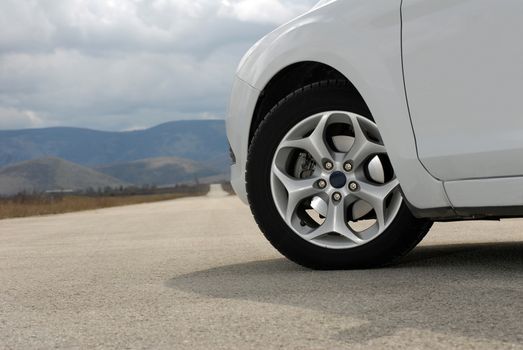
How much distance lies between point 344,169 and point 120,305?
1.33 metres

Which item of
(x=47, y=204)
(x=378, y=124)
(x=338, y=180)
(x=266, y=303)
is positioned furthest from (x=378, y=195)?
(x=47, y=204)

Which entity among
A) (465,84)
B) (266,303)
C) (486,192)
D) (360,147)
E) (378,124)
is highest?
(465,84)

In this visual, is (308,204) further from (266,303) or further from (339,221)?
(266,303)

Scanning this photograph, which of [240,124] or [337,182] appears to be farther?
[240,124]

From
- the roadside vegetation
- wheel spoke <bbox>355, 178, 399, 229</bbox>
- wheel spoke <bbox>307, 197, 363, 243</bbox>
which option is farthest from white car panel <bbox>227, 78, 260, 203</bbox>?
the roadside vegetation

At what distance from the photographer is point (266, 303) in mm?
3150

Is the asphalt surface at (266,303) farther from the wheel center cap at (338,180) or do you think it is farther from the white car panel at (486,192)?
the wheel center cap at (338,180)

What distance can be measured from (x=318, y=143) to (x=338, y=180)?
0.23 metres

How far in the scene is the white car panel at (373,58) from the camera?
11.9 ft

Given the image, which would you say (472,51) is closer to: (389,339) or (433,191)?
(433,191)

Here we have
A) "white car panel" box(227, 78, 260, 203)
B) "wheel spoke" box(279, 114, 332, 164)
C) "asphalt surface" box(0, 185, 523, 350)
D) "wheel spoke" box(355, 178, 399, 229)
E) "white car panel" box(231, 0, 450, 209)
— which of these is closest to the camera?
"asphalt surface" box(0, 185, 523, 350)

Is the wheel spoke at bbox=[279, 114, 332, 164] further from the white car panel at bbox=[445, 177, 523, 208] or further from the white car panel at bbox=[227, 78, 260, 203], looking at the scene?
the white car panel at bbox=[445, 177, 523, 208]

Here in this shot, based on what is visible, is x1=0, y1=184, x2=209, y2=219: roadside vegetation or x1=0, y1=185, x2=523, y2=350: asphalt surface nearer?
x1=0, y1=185, x2=523, y2=350: asphalt surface

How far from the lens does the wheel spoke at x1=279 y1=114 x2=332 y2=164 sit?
13.0ft
